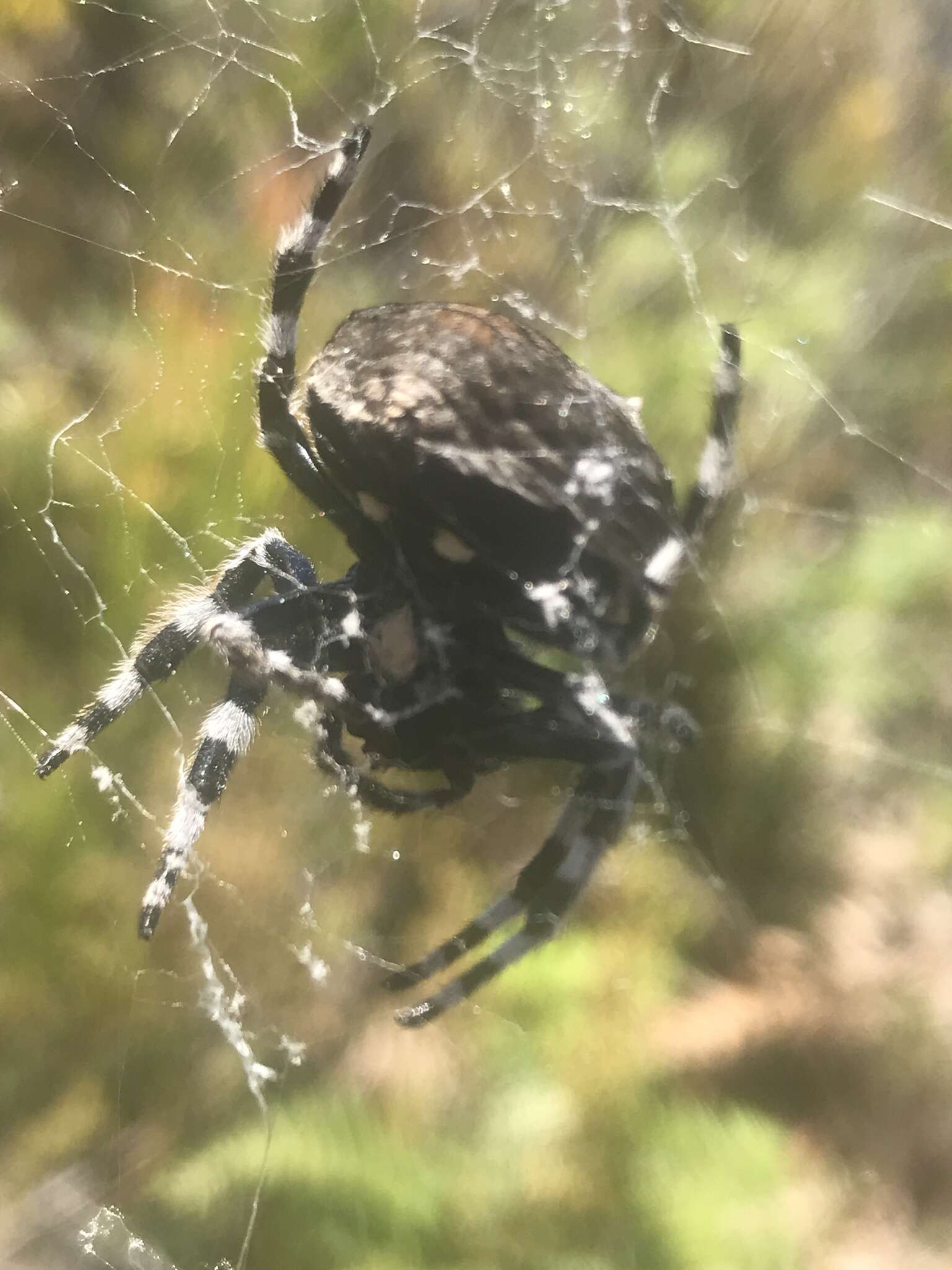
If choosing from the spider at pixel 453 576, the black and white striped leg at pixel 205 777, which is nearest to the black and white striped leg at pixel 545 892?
the spider at pixel 453 576

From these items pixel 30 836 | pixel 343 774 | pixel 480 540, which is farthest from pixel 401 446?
pixel 30 836

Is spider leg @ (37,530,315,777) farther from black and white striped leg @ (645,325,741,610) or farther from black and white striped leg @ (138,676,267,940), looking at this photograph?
black and white striped leg @ (645,325,741,610)

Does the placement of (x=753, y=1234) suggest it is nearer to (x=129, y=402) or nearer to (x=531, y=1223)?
(x=531, y=1223)

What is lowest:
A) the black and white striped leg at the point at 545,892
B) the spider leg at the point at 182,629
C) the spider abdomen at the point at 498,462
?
the black and white striped leg at the point at 545,892

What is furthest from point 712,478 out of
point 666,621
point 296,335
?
point 296,335

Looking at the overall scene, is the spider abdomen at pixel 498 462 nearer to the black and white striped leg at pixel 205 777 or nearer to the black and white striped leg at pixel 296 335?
the black and white striped leg at pixel 296 335

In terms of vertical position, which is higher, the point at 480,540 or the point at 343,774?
the point at 480,540
